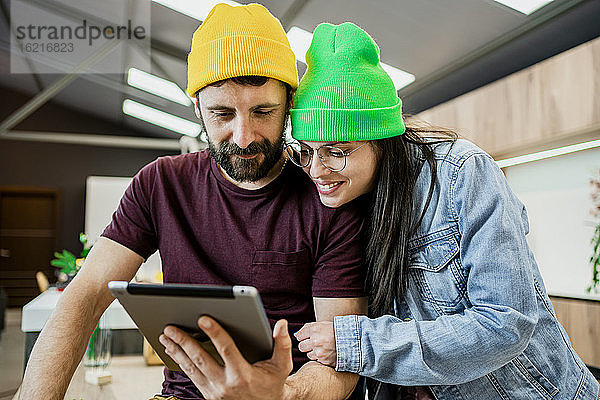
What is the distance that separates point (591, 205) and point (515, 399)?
2455 millimetres

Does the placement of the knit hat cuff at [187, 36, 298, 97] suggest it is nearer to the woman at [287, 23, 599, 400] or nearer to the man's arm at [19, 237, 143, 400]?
the woman at [287, 23, 599, 400]

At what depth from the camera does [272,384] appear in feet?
3.56

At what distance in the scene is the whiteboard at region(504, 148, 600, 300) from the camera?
3492mm

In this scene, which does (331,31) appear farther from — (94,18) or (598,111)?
(94,18)

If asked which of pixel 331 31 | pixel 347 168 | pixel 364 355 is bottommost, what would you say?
pixel 364 355

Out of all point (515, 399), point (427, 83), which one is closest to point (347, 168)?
point (515, 399)

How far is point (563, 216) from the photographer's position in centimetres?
372

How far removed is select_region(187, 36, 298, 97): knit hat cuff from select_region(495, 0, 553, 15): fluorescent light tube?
286cm

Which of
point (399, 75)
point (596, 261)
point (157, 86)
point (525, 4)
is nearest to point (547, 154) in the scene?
point (596, 261)

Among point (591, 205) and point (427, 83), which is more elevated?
point (427, 83)

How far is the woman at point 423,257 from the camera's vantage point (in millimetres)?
1209

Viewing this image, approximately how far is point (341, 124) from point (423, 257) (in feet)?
1.14

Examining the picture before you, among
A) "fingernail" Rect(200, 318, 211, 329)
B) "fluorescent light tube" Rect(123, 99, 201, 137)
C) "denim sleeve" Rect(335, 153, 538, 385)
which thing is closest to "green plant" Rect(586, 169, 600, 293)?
"denim sleeve" Rect(335, 153, 538, 385)

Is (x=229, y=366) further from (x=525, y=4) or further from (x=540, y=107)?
(x=525, y=4)
